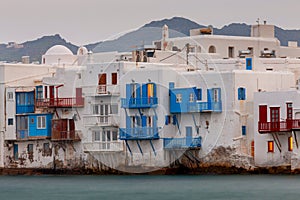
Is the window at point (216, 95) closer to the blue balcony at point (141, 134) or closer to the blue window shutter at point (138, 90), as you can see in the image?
the blue balcony at point (141, 134)

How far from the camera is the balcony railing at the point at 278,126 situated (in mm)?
71188

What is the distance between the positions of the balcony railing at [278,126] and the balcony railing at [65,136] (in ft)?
41.2

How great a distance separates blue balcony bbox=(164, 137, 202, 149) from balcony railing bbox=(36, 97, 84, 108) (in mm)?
6564

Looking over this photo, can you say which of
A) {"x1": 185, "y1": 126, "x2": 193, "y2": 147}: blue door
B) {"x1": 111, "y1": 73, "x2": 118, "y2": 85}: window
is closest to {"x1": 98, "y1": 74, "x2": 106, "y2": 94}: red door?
{"x1": 111, "y1": 73, "x2": 118, "y2": 85}: window

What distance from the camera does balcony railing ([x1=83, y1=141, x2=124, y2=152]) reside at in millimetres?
78062

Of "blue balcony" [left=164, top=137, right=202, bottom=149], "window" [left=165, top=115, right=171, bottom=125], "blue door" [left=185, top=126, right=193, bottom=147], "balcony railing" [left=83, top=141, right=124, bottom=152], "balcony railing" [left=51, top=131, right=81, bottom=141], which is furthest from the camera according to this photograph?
"balcony railing" [left=51, top=131, right=81, bottom=141]

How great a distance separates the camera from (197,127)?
76.1 m

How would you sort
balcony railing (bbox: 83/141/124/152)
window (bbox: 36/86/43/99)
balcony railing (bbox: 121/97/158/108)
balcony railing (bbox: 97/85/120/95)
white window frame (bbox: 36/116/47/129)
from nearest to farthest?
balcony railing (bbox: 121/97/158/108)
balcony railing (bbox: 83/141/124/152)
balcony railing (bbox: 97/85/120/95)
white window frame (bbox: 36/116/47/129)
window (bbox: 36/86/43/99)

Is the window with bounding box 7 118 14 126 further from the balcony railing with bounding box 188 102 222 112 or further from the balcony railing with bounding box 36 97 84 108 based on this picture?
the balcony railing with bounding box 188 102 222 112

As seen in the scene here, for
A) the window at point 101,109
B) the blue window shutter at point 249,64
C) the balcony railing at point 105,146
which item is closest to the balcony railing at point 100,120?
the window at point 101,109

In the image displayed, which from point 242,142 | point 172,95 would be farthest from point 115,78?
point 242,142

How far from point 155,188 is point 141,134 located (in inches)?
401

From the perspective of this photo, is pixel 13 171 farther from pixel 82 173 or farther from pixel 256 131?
pixel 256 131

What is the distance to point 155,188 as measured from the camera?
6669 cm
